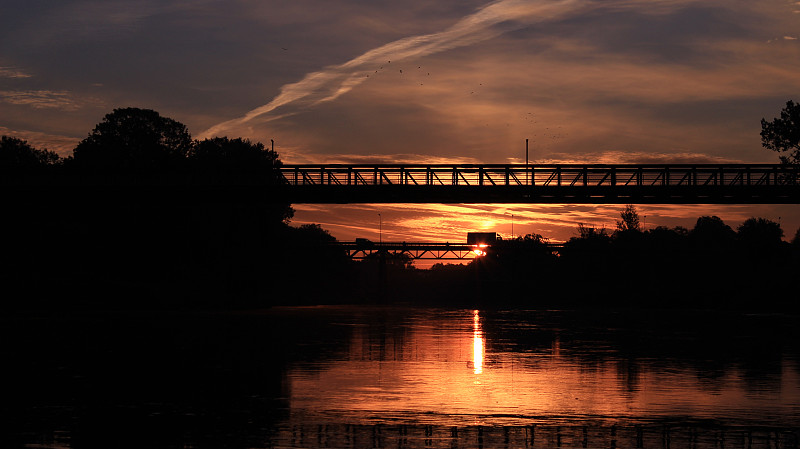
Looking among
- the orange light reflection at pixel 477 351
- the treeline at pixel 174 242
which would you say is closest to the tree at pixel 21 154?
the treeline at pixel 174 242

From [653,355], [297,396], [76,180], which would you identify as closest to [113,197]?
[76,180]

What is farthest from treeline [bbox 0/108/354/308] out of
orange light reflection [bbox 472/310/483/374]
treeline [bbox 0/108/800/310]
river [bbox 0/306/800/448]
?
river [bbox 0/306/800/448]

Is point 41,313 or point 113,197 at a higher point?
point 113,197

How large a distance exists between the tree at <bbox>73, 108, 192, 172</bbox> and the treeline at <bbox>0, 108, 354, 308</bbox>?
0.15m

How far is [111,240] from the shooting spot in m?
96.8

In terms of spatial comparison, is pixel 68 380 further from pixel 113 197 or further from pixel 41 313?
pixel 113 197

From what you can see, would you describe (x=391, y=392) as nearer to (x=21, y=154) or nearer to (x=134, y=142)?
(x=134, y=142)

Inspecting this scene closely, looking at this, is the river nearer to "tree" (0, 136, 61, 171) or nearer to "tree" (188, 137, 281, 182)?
"tree" (188, 137, 281, 182)

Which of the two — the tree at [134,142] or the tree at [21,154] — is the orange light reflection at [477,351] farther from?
the tree at [21,154]

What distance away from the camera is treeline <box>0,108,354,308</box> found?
79375 millimetres

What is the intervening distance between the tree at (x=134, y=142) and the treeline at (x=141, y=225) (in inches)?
5.8

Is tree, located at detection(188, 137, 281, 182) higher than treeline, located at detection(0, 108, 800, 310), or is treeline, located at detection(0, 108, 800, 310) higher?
tree, located at detection(188, 137, 281, 182)

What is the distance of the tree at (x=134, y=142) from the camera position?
4466 inches

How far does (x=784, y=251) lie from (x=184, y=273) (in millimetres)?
78816
